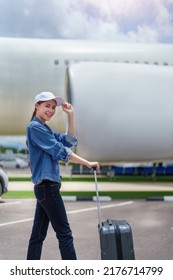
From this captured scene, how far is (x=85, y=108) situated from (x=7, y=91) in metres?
3.11

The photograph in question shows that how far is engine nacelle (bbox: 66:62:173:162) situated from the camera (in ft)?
40.8

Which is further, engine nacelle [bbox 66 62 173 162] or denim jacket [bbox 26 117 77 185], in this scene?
engine nacelle [bbox 66 62 173 162]

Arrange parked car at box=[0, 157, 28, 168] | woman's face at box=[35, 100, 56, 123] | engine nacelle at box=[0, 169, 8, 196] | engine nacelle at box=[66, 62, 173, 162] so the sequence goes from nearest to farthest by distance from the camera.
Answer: woman's face at box=[35, 100, 56, 123]
engine nacelle at box=[0, 169, 8, 196]
engine nacelle at box=[66, 62, 173, 162]
parked car at box=[0, 157, 28, 168]

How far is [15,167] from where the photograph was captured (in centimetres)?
4844

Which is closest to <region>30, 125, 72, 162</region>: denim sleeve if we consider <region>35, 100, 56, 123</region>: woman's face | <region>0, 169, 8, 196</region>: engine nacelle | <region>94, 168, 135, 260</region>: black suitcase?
<region>35, 100, 56, 123</region>: woman's face

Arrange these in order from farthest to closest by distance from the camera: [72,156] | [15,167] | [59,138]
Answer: [15,167]
[59,138]
[72,156]

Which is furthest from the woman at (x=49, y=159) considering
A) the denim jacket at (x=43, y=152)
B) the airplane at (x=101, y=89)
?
the airplane at (x=101, y=89)

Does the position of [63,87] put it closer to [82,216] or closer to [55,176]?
[82,216]

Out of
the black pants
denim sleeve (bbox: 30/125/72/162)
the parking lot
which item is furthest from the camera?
the parking lot

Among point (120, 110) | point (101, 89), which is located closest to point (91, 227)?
point (120, 110)

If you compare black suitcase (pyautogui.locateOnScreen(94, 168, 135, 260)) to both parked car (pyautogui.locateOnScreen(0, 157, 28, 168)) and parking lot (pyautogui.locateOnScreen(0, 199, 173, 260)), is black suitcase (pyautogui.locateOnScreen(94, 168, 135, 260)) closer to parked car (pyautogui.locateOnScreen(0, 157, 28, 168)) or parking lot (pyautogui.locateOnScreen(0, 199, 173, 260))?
parking lot (pyautogui.locateOnScreen(0, 199, 173, 260))

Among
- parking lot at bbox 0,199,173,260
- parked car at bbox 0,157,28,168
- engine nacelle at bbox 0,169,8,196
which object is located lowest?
parked car at bbox 0,157,28,168

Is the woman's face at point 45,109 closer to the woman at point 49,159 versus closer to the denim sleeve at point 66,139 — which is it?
the woman at point 49,159
